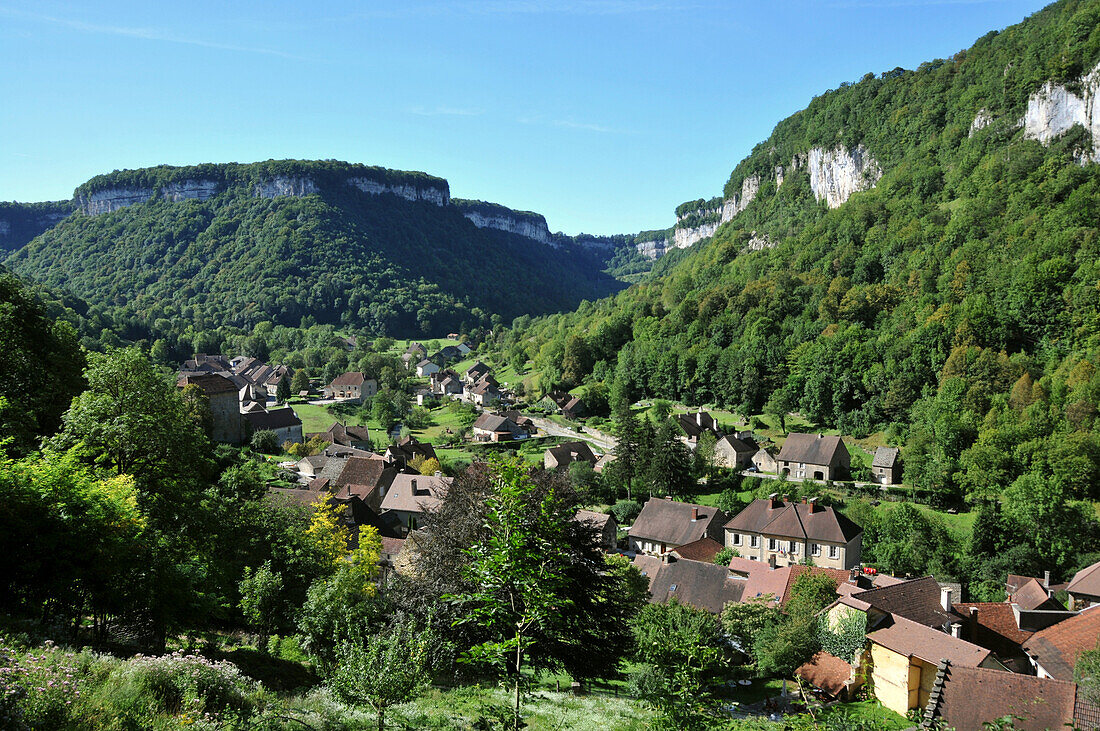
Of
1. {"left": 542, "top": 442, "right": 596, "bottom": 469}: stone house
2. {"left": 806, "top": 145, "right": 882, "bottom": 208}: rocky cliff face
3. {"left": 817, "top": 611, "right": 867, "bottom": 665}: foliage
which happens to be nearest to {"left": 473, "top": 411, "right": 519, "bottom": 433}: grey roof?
{"left": 542, "top": 442, "right": 596, "bottom": 469}: stone house

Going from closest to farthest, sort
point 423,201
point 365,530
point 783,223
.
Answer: point 365,530, point 783,223, point 423,201

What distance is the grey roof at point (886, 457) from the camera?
1848 inches

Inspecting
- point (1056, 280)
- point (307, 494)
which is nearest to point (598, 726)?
point (307, 494)

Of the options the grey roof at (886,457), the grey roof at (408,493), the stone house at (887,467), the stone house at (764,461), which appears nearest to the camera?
the grey roof at (408,493)

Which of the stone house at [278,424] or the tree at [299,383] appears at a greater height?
the tree at [299,383]

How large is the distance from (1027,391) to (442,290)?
126m

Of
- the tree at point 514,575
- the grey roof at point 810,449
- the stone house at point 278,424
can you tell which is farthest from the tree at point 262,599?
the stone house at point 278,424

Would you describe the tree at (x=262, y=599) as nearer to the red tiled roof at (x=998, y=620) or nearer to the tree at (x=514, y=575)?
the tree at (x=514, y=575)

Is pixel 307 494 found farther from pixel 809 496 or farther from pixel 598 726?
pixel 809 496

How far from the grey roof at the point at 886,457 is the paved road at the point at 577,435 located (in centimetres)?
2294

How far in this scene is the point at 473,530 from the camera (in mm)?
11852

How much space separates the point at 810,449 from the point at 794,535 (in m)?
16.2

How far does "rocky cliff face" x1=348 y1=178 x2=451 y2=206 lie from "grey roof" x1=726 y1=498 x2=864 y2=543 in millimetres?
155560

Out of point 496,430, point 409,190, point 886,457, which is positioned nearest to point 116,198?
point 409,190
